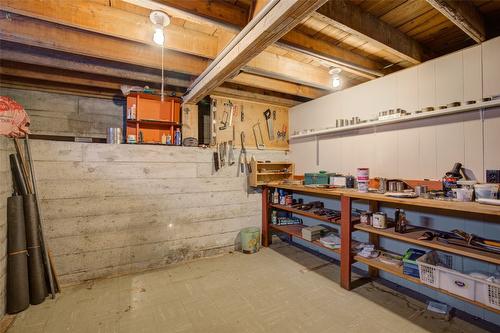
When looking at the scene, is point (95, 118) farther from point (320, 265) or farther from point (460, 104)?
point (460, 104)

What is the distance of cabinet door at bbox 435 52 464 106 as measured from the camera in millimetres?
2014

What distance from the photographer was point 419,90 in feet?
7.52

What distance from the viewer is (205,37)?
2.17 meters

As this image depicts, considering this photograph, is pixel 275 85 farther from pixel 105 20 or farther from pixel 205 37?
pixel 105 20

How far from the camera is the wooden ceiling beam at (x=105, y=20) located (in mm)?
1568

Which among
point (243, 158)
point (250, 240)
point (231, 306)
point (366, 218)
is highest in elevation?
point (243, 158)

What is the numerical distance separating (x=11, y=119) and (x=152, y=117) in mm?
1405

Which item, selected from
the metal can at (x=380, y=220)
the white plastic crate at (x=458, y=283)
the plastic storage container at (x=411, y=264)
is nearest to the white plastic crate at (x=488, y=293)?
the white plastic crate at (x=458, y=283)

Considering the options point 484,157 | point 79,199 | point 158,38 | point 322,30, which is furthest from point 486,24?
point 79,199

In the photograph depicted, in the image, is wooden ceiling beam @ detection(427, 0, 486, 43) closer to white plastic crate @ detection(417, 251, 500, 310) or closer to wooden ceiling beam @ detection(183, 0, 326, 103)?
wooden ceiling beam @ detection(183, 0, 326, 103)

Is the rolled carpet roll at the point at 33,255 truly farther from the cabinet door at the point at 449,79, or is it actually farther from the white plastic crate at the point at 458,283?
the cabinet door at the point at 449,79

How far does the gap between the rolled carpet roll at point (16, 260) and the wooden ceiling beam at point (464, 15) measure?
11.9 ft

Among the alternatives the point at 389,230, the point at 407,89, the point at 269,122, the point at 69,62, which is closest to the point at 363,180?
the point at 389,230

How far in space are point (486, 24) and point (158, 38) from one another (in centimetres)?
280
